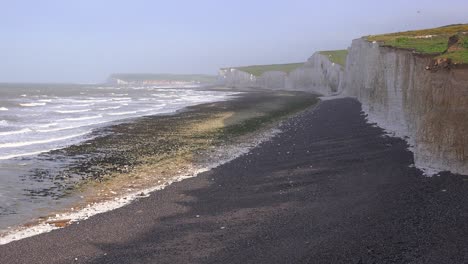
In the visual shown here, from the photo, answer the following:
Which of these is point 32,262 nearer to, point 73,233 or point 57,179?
point 73,233

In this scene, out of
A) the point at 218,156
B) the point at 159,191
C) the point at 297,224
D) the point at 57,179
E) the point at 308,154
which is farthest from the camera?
the point at 218,156

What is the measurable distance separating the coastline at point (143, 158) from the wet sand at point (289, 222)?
0.96 meters

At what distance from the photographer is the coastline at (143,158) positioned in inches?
547

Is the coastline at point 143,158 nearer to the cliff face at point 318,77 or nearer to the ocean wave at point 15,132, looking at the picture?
the ocean wave at point 15,132

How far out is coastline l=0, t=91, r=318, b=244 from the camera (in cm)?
1390

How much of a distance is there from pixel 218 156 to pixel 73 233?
36.5 ft

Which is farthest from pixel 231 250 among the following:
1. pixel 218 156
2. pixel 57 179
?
pixel 218 156

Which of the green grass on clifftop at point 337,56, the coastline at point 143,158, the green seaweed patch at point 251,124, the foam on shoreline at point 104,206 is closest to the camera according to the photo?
the foam on shoreline at point 104,206

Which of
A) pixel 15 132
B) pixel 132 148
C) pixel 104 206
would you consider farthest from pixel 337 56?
pixel 104 206

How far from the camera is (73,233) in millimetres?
11594

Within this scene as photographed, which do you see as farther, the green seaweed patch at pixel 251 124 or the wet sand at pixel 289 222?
the green seaweed patch at pixel 251 124

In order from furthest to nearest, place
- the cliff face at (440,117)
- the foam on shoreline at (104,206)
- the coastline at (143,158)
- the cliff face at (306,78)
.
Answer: the cliff face at (306,78) < the coastline at (143,158) < the cliff face at (440,117) < the foam on shoreline at (104,206)

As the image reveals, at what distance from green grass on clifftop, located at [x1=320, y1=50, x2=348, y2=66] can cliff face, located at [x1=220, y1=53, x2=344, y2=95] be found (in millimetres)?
981

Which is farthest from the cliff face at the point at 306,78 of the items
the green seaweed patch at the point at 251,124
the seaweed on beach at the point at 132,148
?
the seaweed on beach at the point at 132,148
